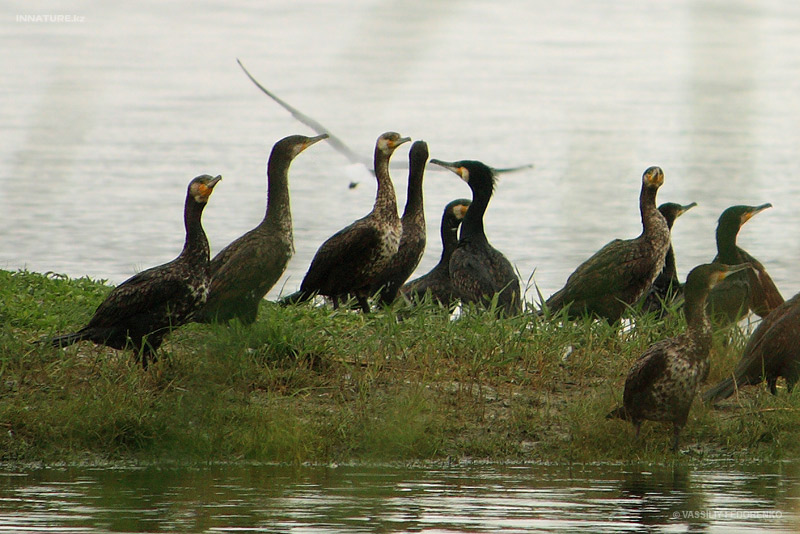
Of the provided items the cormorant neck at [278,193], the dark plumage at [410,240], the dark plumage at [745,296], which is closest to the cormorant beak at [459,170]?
the dark plumage at [410,240]

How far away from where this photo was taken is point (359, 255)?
8.80 m

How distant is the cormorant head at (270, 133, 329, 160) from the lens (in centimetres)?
829

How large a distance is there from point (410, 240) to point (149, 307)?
3.01 meters

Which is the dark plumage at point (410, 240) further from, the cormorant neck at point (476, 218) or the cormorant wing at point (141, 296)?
the cormorant wing at point (141, 296)

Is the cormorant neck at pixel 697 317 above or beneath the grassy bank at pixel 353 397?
above

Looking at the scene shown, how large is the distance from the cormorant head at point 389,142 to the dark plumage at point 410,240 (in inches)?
8.5

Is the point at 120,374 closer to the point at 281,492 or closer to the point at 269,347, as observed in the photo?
the point at 269,347

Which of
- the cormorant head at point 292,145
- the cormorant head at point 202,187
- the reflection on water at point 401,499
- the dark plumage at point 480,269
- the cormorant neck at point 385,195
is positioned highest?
the cormorant head at point 292,145

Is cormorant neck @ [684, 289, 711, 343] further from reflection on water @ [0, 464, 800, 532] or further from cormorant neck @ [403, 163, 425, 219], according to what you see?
cormorant neck @ [403, 163, 425, 219]

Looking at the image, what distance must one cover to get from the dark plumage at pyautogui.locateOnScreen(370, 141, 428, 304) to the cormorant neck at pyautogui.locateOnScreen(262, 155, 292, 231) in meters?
1.12

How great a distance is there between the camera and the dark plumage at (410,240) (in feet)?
30.6

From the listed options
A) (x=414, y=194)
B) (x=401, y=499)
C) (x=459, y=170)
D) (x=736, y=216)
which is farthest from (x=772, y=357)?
(x=459, y=170)

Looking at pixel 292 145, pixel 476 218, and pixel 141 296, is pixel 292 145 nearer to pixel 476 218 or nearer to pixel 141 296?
pixel 141 296

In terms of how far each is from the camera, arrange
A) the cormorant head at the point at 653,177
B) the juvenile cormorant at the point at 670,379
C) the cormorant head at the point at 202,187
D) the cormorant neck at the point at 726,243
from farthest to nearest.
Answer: the cormorant head at the point at 653,177 < the cormorant neck at the point at 726,243 < the cormorant head at the point at 202,187 < the juvenile cormorant at the point at 670,379
